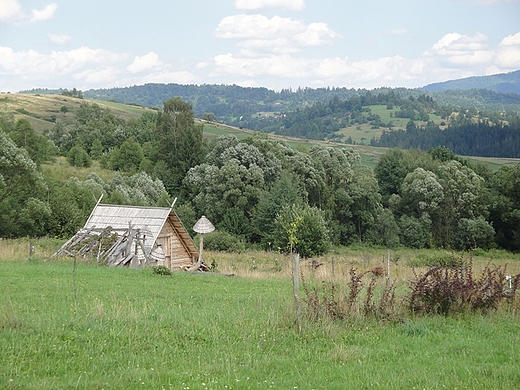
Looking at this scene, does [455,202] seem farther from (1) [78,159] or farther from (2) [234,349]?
(2) [234,349]

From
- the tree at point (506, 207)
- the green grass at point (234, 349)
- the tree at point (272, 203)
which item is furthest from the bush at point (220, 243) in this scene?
the green grass at point (234, 349)

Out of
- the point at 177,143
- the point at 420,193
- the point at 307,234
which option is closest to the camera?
the point at 307,234

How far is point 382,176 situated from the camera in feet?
268

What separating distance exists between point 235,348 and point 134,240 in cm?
2049

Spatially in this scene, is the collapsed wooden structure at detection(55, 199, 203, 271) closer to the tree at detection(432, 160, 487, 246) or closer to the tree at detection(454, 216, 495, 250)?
the tree at detection(454, 216, 495, 250)

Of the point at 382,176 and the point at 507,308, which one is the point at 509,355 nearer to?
the point at 507,308

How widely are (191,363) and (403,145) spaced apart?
19591 centimetres

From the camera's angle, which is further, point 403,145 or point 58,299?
point 403,145

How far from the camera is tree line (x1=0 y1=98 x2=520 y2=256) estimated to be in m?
→ 55.6

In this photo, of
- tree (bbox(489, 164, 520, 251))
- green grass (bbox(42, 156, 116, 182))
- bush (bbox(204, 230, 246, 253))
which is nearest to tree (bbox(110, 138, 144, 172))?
green grass (bbox(42, 156, 116, 182))

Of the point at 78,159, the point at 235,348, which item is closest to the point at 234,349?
the point at 235,348

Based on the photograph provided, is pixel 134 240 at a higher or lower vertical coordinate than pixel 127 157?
lower

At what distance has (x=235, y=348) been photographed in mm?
9648

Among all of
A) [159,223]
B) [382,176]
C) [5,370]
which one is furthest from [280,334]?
[382,176]
